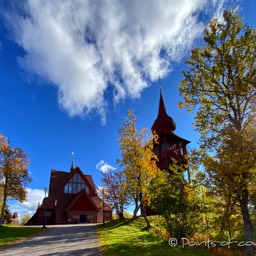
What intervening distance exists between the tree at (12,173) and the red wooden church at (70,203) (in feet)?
26.9

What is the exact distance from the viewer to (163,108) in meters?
41.6

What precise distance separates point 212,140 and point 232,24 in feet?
18.6

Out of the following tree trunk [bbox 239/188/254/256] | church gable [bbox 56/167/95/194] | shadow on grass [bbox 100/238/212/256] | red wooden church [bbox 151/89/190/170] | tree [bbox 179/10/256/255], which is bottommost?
shadow on grass [bbox 100/238/212/256]

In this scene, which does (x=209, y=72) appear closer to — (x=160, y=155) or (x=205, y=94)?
(x=205, y=94)

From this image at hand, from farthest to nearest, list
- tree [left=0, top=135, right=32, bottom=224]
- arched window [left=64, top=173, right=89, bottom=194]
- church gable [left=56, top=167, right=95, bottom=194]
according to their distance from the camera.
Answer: arched window [left=64, top=173, right=89, bottom=194]
church gable [left=56, top=167, right=95, bottom=194]
tree [left=0, top=135, right=32, bottom=224]

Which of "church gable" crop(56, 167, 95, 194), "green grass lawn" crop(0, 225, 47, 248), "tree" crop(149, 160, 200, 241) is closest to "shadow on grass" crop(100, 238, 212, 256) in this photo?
"tree" crop(149, 160, 200, 241)

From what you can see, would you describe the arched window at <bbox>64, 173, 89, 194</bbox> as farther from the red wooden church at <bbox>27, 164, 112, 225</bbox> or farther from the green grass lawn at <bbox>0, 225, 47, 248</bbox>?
the green grass lawn at <bbox>0, 225, 47, 248</bbox>

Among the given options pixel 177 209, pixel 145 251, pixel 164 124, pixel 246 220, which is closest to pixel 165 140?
pixel 164 124

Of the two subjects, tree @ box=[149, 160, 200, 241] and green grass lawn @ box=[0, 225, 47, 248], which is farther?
green grass lawn @ box=[0, 225, 47, 248]

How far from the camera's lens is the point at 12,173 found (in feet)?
95.4

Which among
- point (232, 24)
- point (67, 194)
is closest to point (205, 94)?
point (232, 24)

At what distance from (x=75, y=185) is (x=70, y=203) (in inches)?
180

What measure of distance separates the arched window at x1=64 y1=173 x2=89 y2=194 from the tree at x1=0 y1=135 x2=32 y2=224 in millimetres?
12637

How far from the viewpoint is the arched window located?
4200 centimetres
